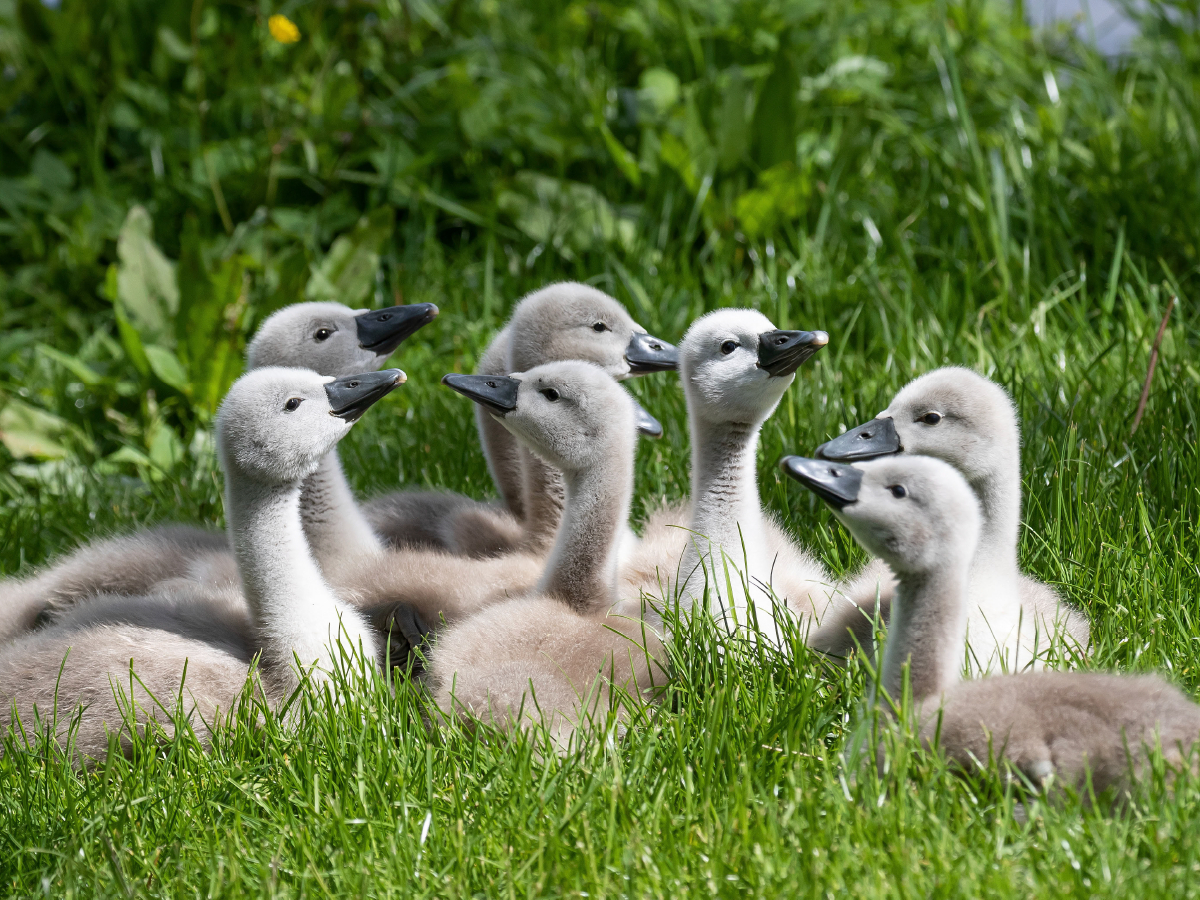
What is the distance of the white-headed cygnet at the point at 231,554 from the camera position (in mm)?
3822

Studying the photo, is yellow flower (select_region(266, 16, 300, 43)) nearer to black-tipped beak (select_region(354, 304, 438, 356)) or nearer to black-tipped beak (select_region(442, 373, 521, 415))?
black-tipped beak (select_region(354, 304, 438, 356))

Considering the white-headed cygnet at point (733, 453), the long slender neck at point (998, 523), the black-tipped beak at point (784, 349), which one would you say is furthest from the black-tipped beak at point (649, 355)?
the long slender neck at point (998, 523)

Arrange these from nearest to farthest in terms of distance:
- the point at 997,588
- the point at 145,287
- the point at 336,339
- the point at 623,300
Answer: the point at 997,588 → the point at 336,339 → the point at 623,300 → the point at 145,287

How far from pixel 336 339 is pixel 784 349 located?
1.61 m

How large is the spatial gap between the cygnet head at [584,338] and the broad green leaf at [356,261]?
2.35 meters

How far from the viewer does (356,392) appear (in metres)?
3.33

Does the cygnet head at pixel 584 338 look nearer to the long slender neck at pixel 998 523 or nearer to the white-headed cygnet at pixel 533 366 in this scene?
the white-headed cygnet at pixel 533 366

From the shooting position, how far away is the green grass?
2.47 metres

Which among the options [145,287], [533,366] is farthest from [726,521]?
[145,287]

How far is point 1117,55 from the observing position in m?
8.26

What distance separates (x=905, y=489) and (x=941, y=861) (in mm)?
754

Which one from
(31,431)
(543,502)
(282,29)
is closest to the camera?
Answer: (543,502)

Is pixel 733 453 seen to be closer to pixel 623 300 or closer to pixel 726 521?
pixel 726 521

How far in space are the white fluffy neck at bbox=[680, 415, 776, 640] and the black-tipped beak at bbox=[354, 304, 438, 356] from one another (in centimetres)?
114
